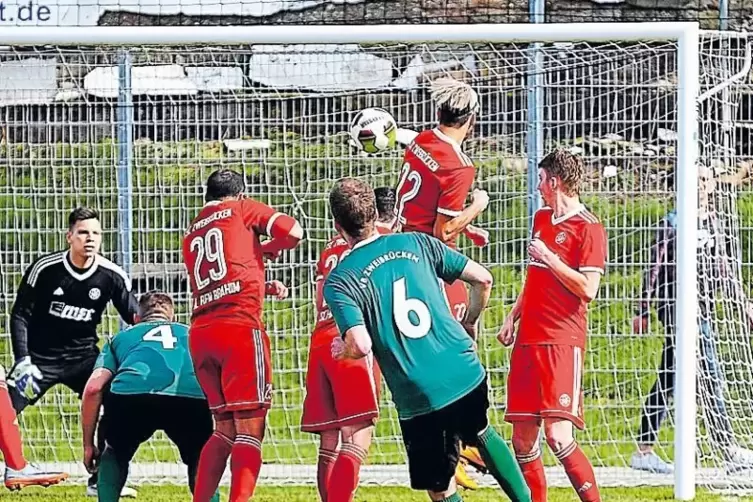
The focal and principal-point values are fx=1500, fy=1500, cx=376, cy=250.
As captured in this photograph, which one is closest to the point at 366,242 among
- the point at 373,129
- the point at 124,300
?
the point at 373,129

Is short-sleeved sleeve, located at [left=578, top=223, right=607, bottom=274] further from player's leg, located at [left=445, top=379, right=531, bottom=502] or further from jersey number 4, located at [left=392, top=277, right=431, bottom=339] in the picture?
jersey number 4, located at [left=392, top=277, right=431, bottom=339]

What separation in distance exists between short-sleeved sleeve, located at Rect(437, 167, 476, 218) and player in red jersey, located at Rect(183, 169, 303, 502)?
834mm

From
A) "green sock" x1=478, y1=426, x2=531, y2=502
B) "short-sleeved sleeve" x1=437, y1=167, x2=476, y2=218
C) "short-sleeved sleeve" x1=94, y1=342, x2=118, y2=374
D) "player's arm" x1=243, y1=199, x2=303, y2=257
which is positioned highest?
"short-sleeved sleeve" x1=437, y1=167, x2=476, y2=218

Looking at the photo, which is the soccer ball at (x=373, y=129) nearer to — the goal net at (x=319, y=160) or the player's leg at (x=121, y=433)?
the goal net at (x=319, y=160)

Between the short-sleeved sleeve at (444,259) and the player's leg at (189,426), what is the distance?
4.97 feet

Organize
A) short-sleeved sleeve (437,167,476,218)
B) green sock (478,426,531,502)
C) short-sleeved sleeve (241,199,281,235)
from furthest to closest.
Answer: short-sleeved sleeve (437,167,476,218), short-sleeved sleeve (241,199,281,235), green sock (478,426,531,502)

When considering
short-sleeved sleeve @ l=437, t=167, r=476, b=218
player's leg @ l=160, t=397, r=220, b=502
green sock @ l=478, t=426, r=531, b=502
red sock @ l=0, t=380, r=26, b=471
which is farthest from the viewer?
red sock @ l=0, t=380, r=26, b=471

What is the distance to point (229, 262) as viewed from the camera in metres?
7.13

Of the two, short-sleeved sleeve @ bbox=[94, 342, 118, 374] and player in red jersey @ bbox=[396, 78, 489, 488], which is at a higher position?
player in red jersey @ bbox=[396, 78, 489, 488]

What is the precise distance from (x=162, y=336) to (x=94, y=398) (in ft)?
1.43

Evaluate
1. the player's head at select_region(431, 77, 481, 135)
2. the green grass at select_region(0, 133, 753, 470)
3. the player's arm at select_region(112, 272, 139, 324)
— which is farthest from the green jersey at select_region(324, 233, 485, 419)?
the green grass at select_region(0, 133, 753, 470)

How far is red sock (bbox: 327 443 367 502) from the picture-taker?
6750 millimetres

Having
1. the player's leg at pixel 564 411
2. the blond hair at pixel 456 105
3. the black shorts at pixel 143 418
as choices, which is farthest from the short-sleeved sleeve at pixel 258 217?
the player's leg at pixel 564 411

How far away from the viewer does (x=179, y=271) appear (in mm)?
8992
